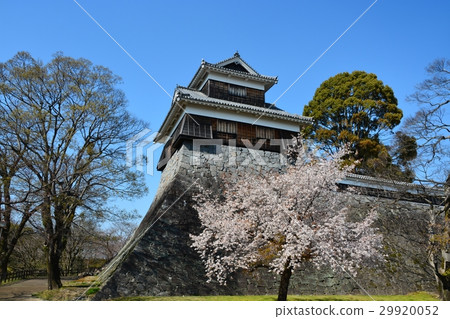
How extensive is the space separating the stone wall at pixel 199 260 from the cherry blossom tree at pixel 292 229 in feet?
5.10

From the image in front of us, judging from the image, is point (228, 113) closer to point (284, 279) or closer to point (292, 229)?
point (292, 229)

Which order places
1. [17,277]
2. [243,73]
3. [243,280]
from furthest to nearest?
[17,277]
[243,73]
[243,280]

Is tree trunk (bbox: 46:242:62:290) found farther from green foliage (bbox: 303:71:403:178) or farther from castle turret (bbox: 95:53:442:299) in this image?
green foliage (bbox: 303:71:403:178)

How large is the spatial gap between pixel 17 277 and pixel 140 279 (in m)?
17.6

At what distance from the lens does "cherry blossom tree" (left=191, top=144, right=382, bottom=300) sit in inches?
343

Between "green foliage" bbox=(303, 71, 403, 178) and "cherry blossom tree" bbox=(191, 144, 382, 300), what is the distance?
1361 centimetres

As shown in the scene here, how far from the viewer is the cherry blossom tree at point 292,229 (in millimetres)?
8719

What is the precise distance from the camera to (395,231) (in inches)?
641

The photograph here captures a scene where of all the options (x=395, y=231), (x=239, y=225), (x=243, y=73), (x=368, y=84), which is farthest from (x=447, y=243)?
(x=368, y=84)

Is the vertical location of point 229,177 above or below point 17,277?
above

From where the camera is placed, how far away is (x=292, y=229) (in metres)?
8.65

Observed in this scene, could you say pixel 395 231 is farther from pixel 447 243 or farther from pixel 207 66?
pixel 207 66

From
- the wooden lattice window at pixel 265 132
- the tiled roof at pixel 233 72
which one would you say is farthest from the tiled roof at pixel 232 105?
the tiled roof at pixel 233 72
